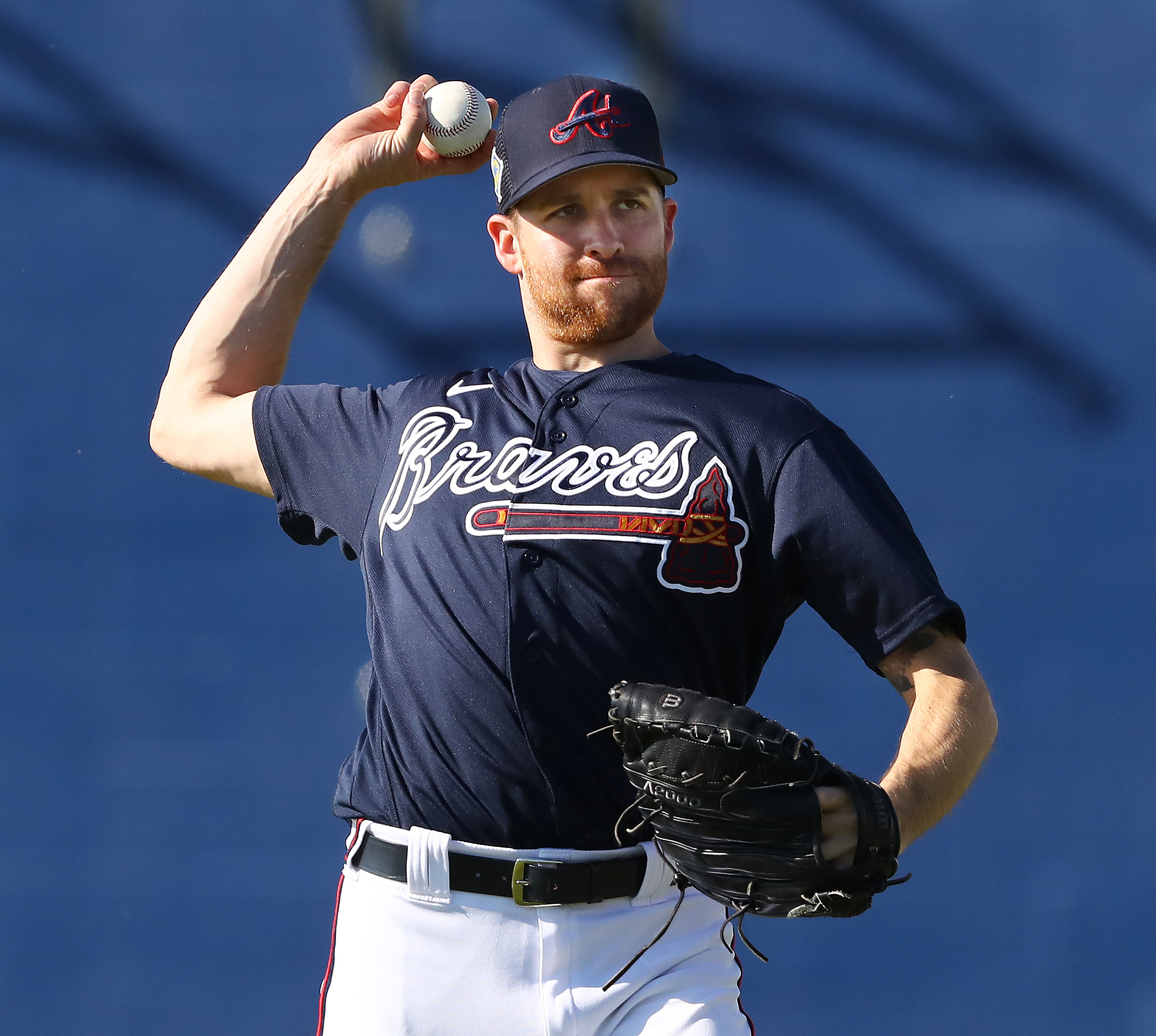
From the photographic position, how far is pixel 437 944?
2113mm

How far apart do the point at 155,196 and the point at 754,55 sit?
5.84 ft

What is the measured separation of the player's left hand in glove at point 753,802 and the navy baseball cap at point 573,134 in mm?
948

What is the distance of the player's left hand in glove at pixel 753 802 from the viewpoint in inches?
67.0

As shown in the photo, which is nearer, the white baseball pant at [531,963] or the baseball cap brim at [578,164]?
the white baseball pant at [531,963]

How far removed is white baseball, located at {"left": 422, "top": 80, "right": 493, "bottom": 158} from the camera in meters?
2.68

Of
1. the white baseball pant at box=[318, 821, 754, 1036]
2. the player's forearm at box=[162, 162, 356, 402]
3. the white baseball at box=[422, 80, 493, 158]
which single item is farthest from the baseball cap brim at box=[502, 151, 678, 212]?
the white baseball pant at box=[318, 821, 754, 1036]

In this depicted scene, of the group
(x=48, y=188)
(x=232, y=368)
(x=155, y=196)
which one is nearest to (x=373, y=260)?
(x=155, y=196)

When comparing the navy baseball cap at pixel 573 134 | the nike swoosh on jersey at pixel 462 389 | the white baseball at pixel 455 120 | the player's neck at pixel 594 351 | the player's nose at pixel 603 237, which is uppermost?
the white baseball at pixel 455 120

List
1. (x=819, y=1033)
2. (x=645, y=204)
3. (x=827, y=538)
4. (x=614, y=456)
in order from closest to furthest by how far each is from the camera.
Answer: (x=827, y=538) < (x=614, y=456) < (x=645, y=204) < (x=819, y=1033)

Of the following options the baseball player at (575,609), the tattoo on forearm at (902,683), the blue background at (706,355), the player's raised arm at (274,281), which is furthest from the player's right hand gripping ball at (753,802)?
the blue background at (706,355)

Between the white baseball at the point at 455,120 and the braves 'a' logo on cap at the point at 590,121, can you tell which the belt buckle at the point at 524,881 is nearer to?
the braves 'a' logo on cap at the point at 590,121

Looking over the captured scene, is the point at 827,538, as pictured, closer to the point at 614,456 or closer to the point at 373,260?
the point at 614,456

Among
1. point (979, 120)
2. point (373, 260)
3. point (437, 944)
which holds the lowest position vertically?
point (437, 944)

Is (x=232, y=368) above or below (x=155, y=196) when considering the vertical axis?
below
